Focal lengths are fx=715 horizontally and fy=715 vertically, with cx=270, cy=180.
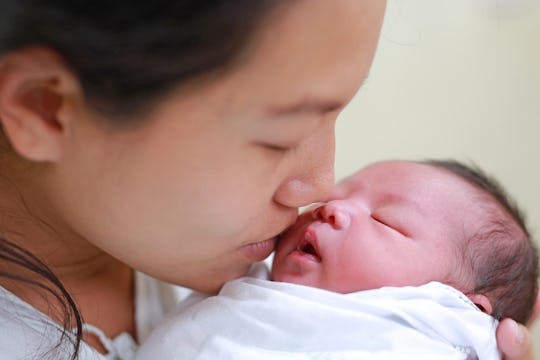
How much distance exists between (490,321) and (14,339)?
55 centimetres

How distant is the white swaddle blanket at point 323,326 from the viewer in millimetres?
773

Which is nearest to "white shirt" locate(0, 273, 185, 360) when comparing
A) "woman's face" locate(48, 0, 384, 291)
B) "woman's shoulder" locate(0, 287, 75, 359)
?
"woman's shoulder" locate(0, 287, 75, 359)

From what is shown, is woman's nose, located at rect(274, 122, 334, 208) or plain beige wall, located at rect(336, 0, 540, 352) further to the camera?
plain beige wall, located at rect(336, 0, 540, 352)

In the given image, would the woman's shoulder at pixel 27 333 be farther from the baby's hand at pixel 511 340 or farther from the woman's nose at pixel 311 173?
the baby's hand at pixel 511 340

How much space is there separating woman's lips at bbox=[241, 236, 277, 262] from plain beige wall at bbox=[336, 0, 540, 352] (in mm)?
925

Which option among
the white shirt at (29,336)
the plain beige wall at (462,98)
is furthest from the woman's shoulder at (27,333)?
the plain beige wall at (462,98)

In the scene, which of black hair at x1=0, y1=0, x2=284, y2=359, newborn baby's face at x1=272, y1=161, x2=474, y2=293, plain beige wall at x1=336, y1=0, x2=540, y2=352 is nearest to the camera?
black hair at x1=0, y1=0, x2=284, y2=359

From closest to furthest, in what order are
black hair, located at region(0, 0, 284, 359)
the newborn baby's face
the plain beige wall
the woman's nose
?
1. black hair, located at region(0, 0, 284, 359)
2. the woman's nose
3. the newborn baby's face
4. the plain beige wall

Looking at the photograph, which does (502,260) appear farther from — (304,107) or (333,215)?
(304,107)

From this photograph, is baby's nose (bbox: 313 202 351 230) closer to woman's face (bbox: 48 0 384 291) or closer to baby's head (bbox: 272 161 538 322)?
baby's head (bbox: 272 161 538 322)

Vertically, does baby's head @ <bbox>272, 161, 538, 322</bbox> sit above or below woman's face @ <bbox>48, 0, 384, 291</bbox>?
below

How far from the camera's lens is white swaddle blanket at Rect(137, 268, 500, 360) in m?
0.77

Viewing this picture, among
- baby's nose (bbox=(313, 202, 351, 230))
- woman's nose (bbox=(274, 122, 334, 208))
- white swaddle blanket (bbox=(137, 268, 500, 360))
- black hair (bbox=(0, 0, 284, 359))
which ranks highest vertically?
black hair (bbox=(0, 0, 284, 359))

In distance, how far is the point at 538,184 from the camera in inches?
70.3
